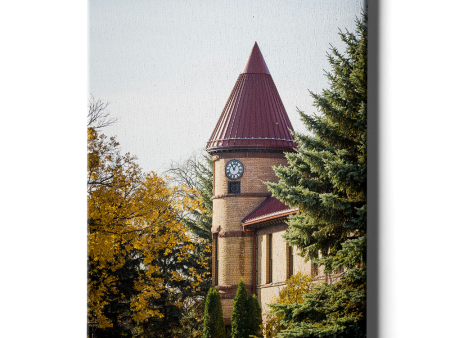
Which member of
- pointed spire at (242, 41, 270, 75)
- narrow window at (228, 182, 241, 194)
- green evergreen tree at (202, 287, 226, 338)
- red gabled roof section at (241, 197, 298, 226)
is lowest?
green evergreen tree at (202, 287, 226, 338)

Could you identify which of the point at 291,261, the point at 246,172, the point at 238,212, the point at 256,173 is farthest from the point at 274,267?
the point at 246,172

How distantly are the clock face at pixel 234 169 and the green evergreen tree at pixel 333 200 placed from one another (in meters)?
13.2

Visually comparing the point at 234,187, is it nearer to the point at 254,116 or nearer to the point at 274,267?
the point at 254,116

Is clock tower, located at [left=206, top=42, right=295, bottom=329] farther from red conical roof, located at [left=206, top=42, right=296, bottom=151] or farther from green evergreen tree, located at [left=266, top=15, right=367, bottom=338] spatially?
green evergreen tree, located at [left=266, top=15, right=367, bottom=338]

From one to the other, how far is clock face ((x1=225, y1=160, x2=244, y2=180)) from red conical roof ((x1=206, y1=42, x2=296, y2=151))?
2.63 ft

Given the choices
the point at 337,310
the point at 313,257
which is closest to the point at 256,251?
the point at 313,257

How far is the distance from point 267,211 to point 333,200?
13.7 metres

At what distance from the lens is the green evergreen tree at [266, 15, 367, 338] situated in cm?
1028

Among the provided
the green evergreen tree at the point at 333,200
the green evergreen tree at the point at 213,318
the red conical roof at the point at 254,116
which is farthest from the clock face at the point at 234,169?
the green evergreen tree at the point at 333,200

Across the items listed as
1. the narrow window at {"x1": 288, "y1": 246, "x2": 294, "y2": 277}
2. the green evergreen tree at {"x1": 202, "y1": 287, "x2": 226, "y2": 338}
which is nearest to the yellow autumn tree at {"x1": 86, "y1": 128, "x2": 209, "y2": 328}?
the narrow window at {"x1": 288, "y1": 246, "x2": 294, "y2": 277}
